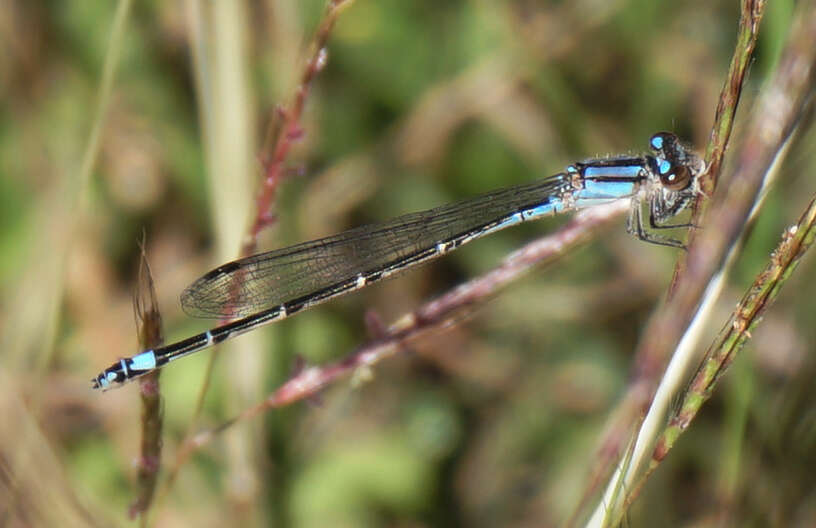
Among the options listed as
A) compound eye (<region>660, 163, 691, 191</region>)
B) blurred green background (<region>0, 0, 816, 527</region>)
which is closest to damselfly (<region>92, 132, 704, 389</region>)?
compound eye (<region>660, 163, 691, 191</region>)

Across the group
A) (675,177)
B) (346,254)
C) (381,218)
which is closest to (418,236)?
(346,254)

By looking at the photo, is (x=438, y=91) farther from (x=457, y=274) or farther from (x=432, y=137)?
(x=457, y=274)

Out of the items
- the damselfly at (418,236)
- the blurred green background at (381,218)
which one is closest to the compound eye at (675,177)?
the damselfly at (418,236)

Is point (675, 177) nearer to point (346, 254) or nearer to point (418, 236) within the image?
point (418, 236)

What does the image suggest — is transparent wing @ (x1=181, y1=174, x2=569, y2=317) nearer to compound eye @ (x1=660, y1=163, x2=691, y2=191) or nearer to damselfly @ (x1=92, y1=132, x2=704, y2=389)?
damselfly @ (x1=92, y1=132, x2=704, y2=389)

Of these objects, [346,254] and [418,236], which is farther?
[418,236]

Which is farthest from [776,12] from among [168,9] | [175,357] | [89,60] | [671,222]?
[89,60]

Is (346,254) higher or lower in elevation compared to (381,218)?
lower

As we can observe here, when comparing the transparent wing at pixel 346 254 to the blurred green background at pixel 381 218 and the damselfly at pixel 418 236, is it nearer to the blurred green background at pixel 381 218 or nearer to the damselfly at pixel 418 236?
the damselfly at pixel 418 236
